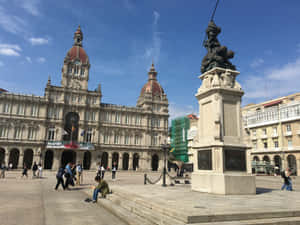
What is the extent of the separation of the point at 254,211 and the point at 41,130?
168 feet

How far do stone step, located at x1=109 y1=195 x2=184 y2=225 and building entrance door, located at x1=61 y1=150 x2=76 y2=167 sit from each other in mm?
45065

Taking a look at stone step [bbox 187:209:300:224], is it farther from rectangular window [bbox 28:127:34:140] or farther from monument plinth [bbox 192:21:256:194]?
rectangular window [bbox 28:127:34:140]

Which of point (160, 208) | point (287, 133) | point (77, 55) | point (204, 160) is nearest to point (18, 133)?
point (77, 55)

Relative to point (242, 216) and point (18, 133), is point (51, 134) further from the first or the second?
point (242, 216)

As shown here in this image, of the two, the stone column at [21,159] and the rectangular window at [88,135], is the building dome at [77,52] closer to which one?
the rectangular window at [88,135]

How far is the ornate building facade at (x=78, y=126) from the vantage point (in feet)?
162

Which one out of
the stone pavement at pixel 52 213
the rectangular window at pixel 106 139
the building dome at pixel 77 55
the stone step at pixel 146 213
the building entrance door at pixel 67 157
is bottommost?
the stone pavement at pixel 52 213

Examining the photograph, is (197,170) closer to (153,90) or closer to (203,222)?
(203,222)

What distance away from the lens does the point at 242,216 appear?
6.24m

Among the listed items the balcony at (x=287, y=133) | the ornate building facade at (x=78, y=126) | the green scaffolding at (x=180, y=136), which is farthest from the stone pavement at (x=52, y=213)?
the green scaffolding at (x=180, y=136)

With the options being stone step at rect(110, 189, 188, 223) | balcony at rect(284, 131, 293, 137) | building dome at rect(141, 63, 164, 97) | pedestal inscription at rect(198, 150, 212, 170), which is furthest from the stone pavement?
building dome at rect(141, 63, 164, 97)

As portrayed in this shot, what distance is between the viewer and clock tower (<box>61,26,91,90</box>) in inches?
2144

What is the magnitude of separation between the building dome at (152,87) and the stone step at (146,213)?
180 feet

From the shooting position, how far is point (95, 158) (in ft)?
177
